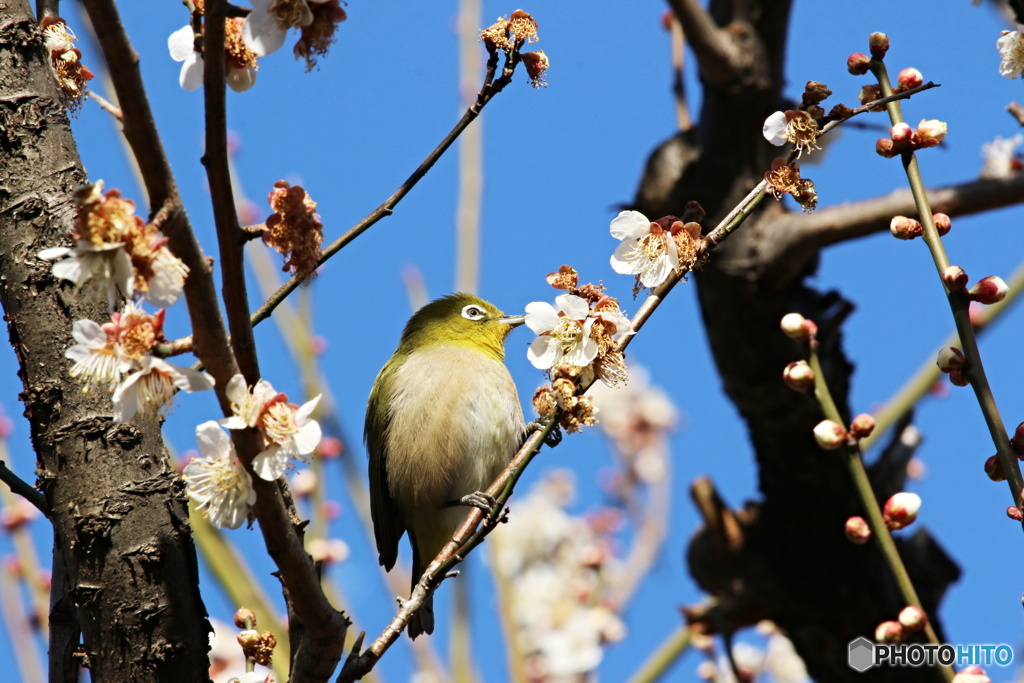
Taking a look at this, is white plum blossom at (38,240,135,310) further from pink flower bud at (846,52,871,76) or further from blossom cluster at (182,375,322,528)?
pink flower bud at (846,52,871,76)

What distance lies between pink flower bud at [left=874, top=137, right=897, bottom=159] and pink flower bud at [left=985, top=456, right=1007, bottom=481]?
2.38 ft

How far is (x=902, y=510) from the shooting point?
2.35 meters

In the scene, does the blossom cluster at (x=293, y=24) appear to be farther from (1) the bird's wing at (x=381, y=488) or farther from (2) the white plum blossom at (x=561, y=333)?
(1) the bird's wing at (x=381, y=488)

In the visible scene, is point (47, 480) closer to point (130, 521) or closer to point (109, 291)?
point (130, 521)

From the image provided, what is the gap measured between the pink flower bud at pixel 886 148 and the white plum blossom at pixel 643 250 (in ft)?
1.72

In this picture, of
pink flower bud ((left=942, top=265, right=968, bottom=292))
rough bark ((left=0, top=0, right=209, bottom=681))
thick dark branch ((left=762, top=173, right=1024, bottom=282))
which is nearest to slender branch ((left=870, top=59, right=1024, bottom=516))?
pink flower bud ((left=942, top=265, right=968, bottom=292))

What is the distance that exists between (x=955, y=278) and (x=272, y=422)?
1.44m

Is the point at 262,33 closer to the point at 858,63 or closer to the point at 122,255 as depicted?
the point at 122,255

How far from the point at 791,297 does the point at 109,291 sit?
430cm

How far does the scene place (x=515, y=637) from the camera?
4.66 meters

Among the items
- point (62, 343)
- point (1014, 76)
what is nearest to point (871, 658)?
point (1014, 76)

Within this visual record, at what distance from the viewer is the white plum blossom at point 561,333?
2.18 metres

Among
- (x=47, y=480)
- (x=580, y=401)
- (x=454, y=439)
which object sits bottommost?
(x=580, y=401)

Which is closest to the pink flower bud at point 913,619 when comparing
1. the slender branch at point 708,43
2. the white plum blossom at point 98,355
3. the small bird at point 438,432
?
the white plum blossom at point 98,355
